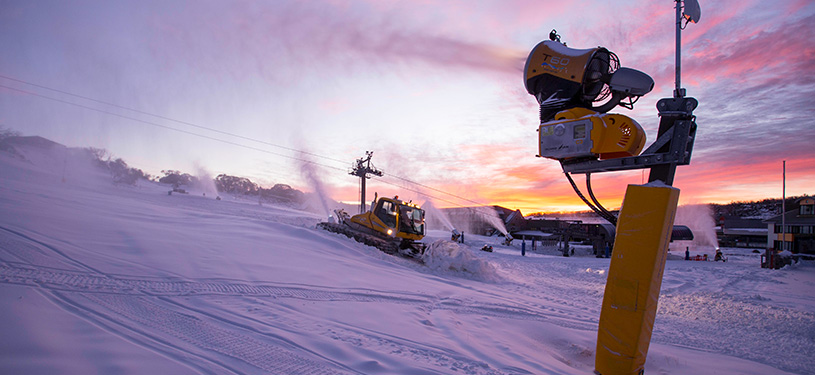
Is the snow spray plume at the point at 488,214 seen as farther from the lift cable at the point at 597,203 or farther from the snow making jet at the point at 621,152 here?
the snow making jet at the point at 621,152

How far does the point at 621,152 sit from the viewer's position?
420 cm

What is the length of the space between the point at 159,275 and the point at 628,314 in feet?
23.4

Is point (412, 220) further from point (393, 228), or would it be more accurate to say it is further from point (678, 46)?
point (678, 46)

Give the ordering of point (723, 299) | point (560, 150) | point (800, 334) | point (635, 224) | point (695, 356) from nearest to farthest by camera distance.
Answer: point (635, 224)
point (560, 150)
point (695, 356)
point (800, 334)
point (723, 299)

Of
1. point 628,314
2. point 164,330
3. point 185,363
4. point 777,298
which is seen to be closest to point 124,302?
point 164,330

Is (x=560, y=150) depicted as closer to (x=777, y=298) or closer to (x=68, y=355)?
(x=68, y=355)

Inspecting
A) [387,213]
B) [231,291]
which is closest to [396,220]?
[387,213]

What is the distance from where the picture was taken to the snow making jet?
3770 mm

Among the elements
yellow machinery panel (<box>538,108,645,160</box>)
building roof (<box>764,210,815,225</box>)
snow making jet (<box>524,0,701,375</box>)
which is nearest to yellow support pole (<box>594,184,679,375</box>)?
snow making jet (<box>524,0,701,375</box>)

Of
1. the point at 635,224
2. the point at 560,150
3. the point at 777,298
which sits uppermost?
the point at 560,150

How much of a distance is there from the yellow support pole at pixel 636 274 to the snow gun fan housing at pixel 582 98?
64 cm

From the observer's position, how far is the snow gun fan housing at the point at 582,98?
4141 mm

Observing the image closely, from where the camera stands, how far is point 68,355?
3090mm

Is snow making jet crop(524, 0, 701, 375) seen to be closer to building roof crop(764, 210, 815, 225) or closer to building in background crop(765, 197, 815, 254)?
building in background crop(765, 197, 815, 254)
